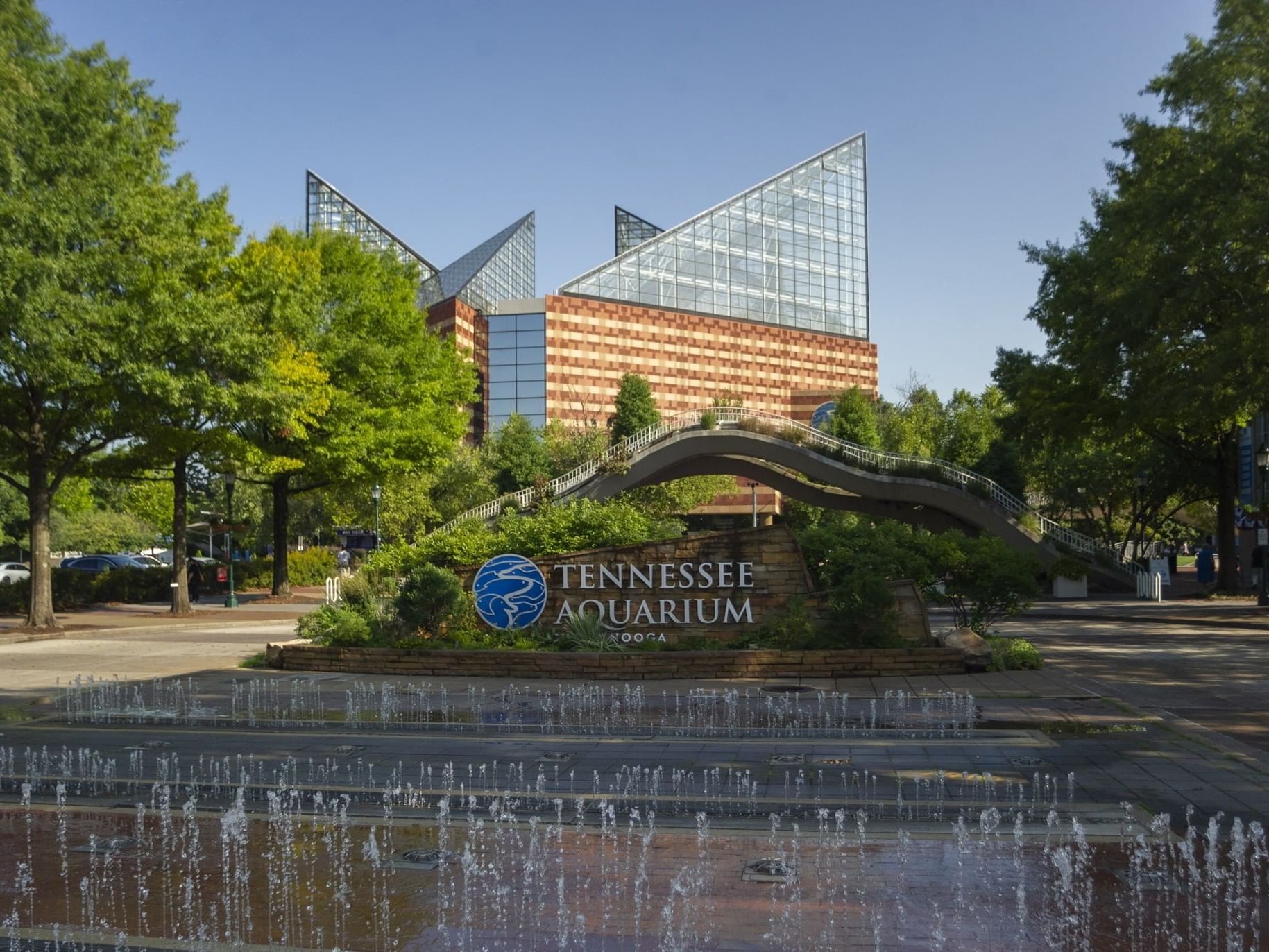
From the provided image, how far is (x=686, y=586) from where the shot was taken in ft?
56.4

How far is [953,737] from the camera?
1111cm

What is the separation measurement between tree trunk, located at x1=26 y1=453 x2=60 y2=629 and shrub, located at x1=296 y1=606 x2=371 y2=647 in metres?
10.9

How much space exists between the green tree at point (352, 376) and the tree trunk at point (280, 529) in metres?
0.05

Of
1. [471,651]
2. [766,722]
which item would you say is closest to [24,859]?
[766,722]

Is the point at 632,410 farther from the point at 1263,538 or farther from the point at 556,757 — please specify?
the point at 556,757

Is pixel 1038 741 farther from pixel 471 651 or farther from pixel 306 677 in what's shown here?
pixel 306 677

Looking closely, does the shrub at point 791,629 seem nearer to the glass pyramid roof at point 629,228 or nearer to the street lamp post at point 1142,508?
the street lamp post at point 1142,508

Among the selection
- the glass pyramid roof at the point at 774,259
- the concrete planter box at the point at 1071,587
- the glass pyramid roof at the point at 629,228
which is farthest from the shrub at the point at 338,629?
the glass pyramid roof at the point at 629,228

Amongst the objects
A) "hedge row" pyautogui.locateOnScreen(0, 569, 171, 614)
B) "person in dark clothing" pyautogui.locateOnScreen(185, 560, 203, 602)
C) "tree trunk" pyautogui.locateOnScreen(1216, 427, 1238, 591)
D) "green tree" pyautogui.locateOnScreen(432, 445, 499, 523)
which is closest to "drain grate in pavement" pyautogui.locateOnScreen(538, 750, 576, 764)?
"hedge row" pyautogui.locateOnScreen(0, 569, 171, 614)

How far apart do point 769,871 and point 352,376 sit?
32.1 m

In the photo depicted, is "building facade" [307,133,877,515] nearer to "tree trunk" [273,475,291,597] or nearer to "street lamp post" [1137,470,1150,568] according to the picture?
"street lamp post" [1137,470,1150,568]

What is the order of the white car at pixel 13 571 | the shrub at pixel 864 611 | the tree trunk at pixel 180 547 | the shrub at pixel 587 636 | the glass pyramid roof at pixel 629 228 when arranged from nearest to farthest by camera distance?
the shrub at pixel 864 611 < the shrub at pixel 587 636 < the tree trunk at pixel 180 547 < the white car at pixel 13 571 < the glass pyramid roof at pixel 629 228

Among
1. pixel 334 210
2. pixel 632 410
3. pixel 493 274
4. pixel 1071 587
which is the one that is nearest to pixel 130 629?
pixel 1071 587

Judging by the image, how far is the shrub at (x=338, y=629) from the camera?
57.6 feet
